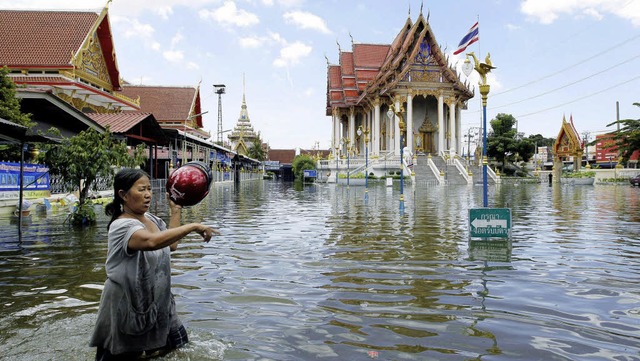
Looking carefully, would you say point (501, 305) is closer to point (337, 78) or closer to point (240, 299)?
point (240, 299)

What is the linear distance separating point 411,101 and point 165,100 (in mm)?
24695

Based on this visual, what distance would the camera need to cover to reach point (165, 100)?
5278cm

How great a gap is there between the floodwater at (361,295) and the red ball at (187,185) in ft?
3.72

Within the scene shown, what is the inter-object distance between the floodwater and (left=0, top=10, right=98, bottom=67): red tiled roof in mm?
25517

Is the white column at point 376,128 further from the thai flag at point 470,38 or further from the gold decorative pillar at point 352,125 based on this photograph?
the thai flag at point 470,38

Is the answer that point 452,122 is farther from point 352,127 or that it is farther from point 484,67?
point 484,67

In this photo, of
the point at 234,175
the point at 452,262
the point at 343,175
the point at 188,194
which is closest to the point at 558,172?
the point at 343,175

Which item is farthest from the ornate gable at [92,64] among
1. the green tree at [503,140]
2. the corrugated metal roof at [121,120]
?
the green tree at [503,140]

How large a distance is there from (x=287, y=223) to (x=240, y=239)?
113 inches

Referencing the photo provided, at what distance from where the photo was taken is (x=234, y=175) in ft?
189

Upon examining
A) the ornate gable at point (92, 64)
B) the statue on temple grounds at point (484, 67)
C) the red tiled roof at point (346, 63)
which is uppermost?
the red tiled roof at point (346, 63)

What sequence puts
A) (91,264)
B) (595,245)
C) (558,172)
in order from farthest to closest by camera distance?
(558,172)
(595,245)
(91,264)

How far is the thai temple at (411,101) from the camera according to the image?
48.1m

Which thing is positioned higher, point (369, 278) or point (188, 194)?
point (188, 194)
